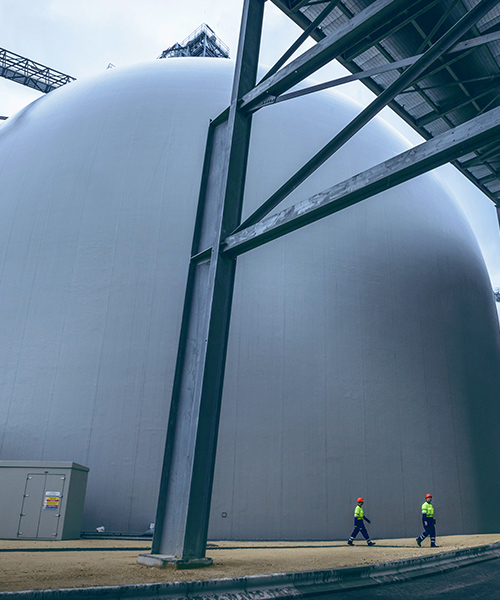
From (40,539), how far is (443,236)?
59.8ft

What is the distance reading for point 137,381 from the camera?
46.5 feet

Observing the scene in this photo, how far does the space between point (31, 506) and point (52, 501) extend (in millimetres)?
Result: 525

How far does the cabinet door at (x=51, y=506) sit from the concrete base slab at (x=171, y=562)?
5.47m

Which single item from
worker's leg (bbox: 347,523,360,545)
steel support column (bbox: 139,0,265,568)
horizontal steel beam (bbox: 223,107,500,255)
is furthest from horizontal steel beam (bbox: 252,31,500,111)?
worker's leg (bbox: 347,523,360,545)

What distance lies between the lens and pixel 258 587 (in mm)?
5766

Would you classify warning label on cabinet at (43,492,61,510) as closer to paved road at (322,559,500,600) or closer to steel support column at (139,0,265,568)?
steel support column at (139,0,265,568)

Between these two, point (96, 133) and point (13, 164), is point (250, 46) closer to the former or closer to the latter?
point (96, 133)

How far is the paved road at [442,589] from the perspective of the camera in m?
6.10

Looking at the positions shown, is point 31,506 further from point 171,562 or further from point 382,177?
point 382,177

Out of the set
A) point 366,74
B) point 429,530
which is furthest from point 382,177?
point 429,530

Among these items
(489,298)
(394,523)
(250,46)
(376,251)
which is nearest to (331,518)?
(394,523)

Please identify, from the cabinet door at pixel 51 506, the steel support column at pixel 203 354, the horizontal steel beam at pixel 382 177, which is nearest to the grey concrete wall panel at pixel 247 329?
the cabinet door at pixel 51 506

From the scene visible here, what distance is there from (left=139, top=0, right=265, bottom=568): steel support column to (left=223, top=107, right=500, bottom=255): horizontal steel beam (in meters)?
0.72

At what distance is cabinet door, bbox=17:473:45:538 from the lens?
11617mm
